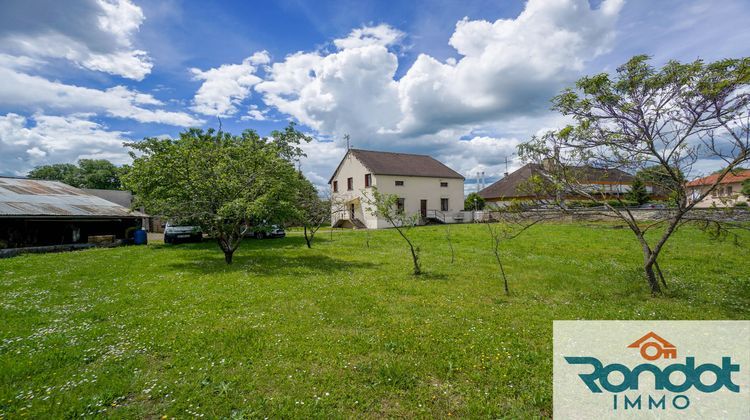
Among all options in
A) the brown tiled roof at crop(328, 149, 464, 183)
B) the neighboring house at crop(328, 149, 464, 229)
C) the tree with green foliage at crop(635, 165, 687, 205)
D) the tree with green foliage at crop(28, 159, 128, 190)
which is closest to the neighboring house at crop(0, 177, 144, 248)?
the neighboring house at crop(328, 149, 464, 229)

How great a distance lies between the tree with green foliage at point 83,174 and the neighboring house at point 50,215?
43.7 m

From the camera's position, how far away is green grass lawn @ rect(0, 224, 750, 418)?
410 centimetres

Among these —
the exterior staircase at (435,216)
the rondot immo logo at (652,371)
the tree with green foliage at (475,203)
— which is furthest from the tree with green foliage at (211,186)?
the tree with green foliage at (475,203)

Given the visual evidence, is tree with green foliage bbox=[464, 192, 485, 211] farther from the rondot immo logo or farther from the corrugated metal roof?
the corrugated metal roof

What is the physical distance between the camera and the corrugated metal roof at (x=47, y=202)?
60.1ft

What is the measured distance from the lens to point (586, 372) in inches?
179

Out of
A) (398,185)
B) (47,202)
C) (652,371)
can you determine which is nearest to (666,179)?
(652,371)

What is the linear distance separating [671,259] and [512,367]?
1237 centimetres

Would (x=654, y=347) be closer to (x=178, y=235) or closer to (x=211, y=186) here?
(x=211, y=186)

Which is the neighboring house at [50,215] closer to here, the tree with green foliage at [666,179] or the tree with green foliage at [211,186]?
the tree with green foliage at [211,186]

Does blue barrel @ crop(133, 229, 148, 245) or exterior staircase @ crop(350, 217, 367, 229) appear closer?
blue barrel @ crop(133, 229, 148, 245)

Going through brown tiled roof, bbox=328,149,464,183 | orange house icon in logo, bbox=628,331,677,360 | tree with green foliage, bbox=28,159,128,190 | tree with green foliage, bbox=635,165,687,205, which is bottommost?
orange house icon in logo, bbox=628,331,677,360

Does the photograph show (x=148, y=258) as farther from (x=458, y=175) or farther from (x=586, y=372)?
(x=458, y=175)

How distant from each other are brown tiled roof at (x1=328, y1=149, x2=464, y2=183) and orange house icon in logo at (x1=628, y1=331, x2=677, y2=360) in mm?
26088
